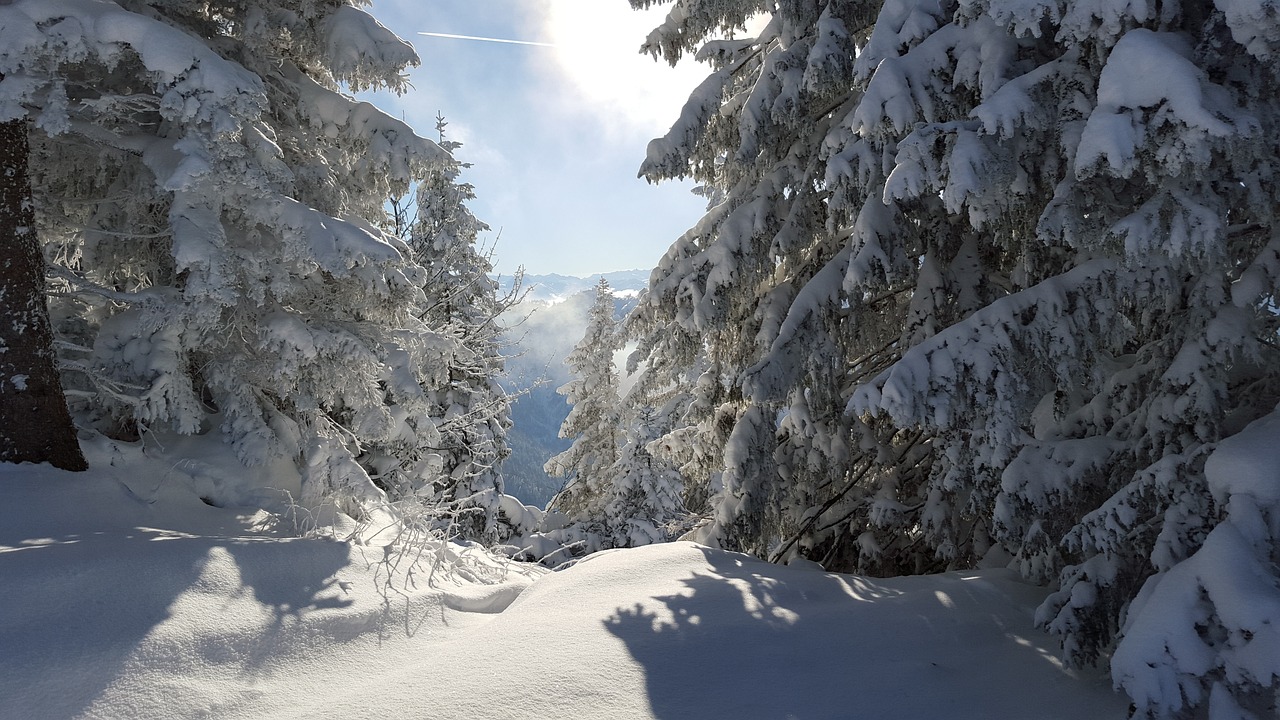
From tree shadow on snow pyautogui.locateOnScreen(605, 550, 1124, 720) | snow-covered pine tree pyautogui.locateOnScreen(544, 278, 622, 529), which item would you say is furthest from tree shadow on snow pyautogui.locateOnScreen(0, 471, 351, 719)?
snow-covered pine tree pyautogui.locateOnScreen(544, 278, 622, 529)

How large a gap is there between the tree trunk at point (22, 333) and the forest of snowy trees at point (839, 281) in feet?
0.07

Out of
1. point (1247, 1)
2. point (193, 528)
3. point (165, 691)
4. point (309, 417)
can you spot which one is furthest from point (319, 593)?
point (1247, 1)

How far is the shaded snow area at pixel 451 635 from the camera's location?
3225mm

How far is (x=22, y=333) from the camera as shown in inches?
210

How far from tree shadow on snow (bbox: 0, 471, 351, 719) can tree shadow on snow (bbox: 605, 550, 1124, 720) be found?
84.7 inches

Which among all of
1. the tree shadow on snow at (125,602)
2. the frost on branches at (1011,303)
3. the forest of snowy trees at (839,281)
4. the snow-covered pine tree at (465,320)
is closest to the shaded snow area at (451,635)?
the tree shadow on snow at (125,602)

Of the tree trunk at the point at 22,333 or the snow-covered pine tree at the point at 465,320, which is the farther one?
the snow-covered pine tree at the point at 465,320

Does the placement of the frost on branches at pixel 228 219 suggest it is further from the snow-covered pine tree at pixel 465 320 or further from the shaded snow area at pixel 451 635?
the snow-covered pine tree at pixel 465 320

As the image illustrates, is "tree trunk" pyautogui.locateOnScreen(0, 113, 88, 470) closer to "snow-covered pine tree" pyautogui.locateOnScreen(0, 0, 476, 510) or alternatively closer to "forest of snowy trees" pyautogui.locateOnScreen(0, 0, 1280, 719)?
"forest of snowy trees" pyautogui.locateOnScreen(0, 0, 1280, 719)

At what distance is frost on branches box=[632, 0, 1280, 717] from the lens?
10.6 feet

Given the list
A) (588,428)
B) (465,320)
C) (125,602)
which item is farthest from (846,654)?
(588,428)

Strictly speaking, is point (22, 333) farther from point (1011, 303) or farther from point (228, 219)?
point (1011, 303)

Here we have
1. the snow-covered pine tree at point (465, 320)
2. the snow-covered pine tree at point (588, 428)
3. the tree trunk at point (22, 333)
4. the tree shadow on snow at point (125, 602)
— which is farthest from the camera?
the snow-covered pine tree at point (588, 428)

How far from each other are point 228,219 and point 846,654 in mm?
6426
